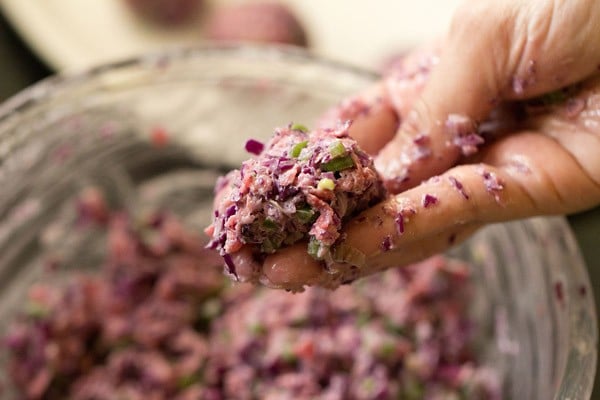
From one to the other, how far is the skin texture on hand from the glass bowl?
356mm

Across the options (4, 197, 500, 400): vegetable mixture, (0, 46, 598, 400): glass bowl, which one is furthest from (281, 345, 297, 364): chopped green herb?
(0, 46, 598, 400): glass bowl

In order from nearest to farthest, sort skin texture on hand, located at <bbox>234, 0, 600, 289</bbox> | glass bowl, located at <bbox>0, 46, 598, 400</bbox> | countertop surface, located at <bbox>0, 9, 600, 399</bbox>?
skin texture on hand, located at <bbox>234, 0, 600, 289</bbox> < glass bowl, located at <bbox>0, 46, 598, 400</bbox> < countertop surface, located at <bbox>0, 9, 600, 399</bbox>

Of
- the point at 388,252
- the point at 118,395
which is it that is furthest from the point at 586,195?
the point at 118,395

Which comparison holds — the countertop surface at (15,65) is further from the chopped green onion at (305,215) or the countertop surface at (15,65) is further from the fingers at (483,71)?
the chopped green onion at (305,215)

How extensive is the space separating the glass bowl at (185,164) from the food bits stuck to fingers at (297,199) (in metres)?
0.63

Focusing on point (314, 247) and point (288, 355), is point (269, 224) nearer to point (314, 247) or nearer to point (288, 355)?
point (314, 247)

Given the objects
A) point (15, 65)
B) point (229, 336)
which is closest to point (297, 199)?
point (229, 336)

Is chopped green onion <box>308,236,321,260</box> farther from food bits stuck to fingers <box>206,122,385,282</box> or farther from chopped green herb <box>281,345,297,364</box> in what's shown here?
chopped green herb <box>281,345,297,364</box>

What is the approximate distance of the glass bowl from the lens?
4.48ft

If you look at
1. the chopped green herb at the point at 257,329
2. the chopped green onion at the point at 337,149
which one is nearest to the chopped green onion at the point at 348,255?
the chopped green onion at the point at 337,149

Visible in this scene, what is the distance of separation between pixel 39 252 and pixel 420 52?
1.06m

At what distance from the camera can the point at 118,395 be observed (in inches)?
59.8

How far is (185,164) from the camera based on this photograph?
1800 mm

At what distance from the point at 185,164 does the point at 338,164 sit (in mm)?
1044
